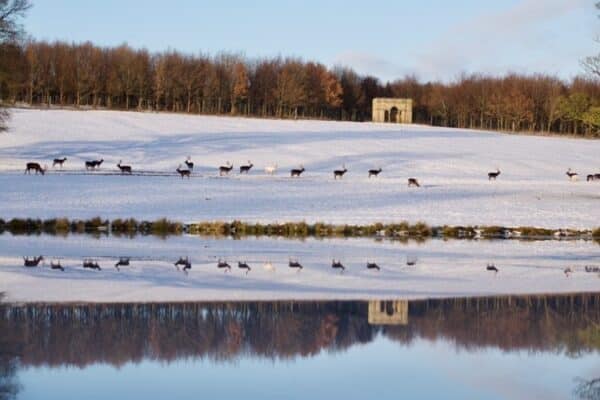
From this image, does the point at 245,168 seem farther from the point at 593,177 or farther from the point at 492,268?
the point at 492,268

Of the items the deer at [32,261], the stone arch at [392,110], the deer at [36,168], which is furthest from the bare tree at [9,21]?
the stone arch at [392,110]

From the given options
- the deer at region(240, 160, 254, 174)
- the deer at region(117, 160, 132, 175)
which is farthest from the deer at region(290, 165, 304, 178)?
the deer at region(117, 160, 132, 175)

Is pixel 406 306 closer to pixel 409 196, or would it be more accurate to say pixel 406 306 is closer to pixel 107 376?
pixel 107 376

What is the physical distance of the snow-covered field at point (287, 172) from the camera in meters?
37.1

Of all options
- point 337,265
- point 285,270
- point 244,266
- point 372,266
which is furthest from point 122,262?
point 372,266

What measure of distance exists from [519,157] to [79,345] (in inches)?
2246

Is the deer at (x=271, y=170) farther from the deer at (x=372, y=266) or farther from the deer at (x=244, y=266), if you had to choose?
the deer at (x=244, y=266)

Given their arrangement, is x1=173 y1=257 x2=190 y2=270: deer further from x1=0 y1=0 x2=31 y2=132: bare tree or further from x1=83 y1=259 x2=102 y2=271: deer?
x1=0 y1=0 x2=31 y2=132: bare tree

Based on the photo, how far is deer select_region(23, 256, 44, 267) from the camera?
2139 cm

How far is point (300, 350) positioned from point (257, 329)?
1.41 metres

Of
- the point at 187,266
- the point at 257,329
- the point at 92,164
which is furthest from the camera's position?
the point at 92,164

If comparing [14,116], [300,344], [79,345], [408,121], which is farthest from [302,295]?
[408,121]

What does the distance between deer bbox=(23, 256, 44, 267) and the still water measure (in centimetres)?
653

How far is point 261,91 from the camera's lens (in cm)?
11156
